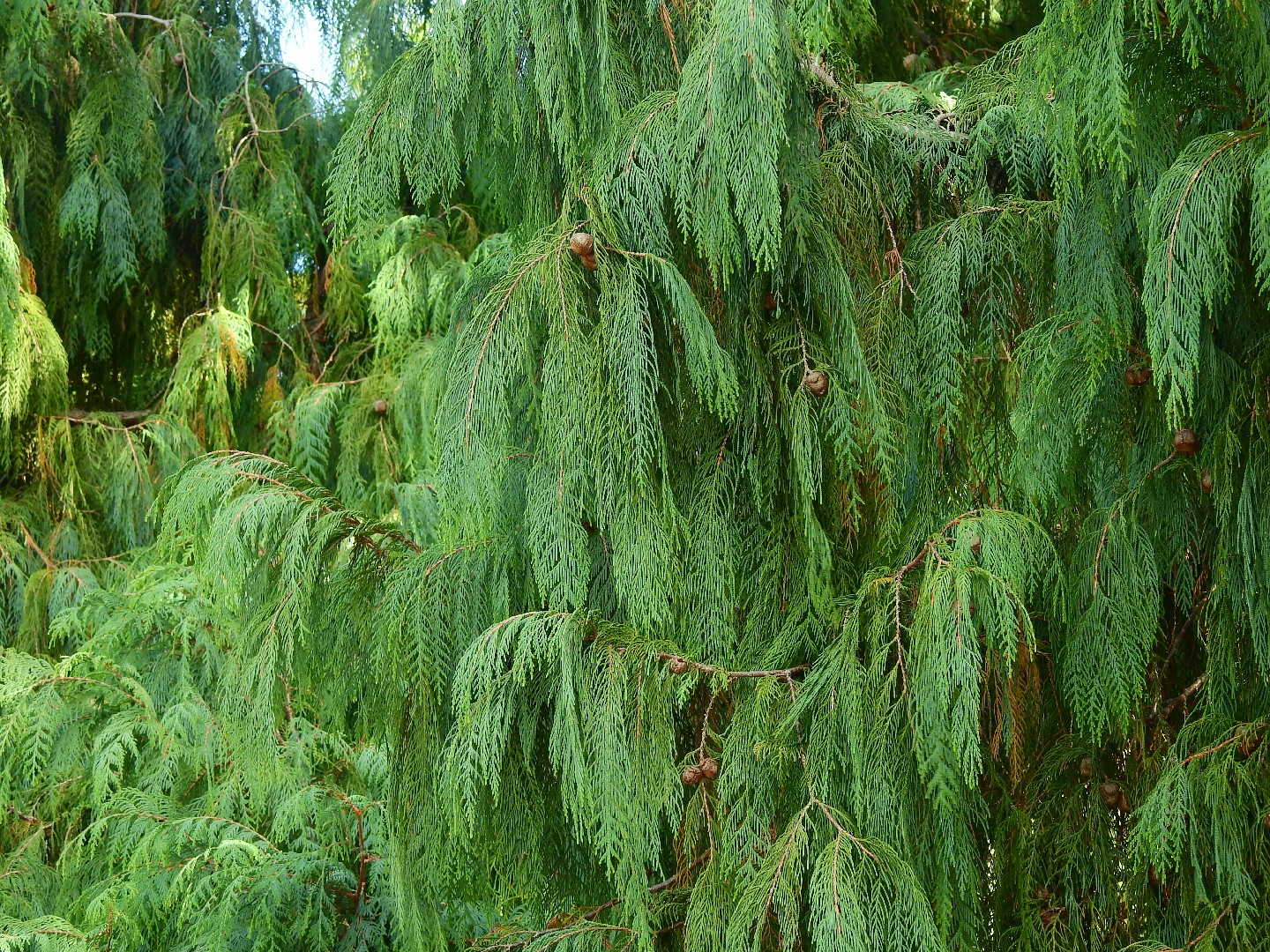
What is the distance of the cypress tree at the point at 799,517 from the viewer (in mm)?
1386

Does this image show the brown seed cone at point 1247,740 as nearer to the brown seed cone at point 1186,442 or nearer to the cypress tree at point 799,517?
the cypress tree at point 799,517

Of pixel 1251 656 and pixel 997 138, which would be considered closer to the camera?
pixel 1251 656

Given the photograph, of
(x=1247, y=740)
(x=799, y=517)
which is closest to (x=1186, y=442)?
(x=1247, y=740)

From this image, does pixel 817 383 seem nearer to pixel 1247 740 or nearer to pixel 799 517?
pixel 799 517

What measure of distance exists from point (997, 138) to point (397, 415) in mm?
1770

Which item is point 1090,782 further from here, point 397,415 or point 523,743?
point 397,415

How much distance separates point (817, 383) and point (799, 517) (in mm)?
167

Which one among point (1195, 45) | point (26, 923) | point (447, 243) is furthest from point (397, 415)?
point (1195, 45)

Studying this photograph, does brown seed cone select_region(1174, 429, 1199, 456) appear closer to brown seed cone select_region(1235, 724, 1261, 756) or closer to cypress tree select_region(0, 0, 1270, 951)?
cypress tree select_region(0, 0, 1270, 951)

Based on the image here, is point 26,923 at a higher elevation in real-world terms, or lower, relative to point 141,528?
lower

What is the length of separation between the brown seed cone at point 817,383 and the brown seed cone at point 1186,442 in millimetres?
412

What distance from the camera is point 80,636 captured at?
2957mm

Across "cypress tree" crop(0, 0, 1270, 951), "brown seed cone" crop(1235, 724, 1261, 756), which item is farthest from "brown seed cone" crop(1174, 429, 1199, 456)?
"brown seed cone" crop(1235, 724, 1261, 756)

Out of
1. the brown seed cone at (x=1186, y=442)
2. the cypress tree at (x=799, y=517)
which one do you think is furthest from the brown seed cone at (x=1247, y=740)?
the brown seed cone at (x=1186, y=442)
